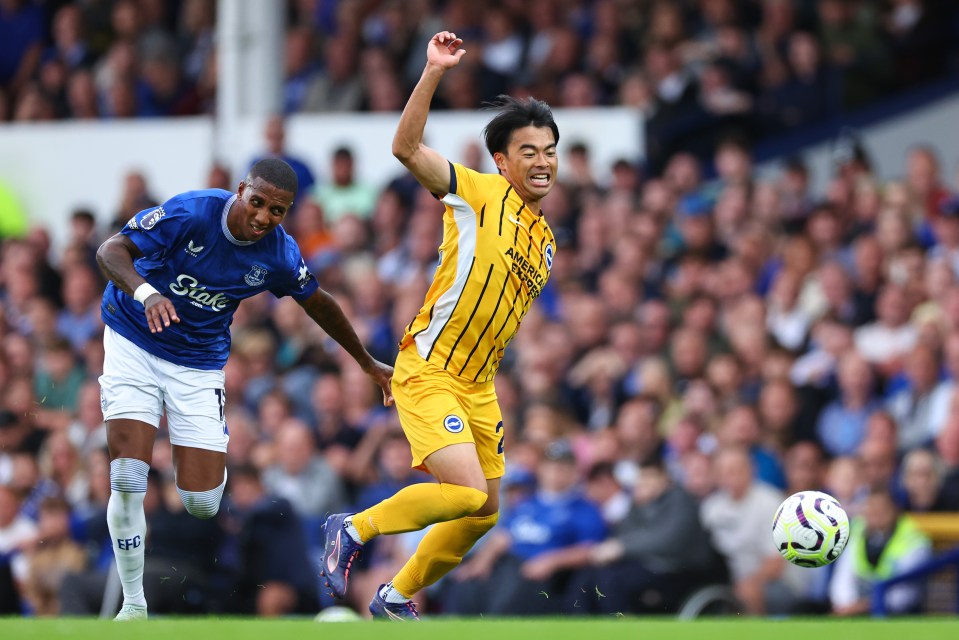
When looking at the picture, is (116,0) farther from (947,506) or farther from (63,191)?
(947,506)

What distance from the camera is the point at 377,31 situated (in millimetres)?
18969

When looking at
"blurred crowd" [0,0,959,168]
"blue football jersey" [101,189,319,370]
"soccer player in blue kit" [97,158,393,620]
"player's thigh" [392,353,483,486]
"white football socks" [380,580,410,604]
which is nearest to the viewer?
"player's thigh" [392,353,483,486]

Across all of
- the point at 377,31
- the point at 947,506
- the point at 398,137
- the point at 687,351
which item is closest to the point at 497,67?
the point at 377,31

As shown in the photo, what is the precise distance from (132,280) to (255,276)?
2.61 feet

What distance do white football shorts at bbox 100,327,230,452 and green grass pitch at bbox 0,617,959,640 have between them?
1255 mm

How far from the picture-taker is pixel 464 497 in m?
8.43

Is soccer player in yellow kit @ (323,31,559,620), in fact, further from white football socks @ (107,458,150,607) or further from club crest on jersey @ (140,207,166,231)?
club crest on jersey @ (140,207,166,231)

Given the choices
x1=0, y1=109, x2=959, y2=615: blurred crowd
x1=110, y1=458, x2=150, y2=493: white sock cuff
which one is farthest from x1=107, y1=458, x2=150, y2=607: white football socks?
x1=0, y1=109, x2=959, y2=615: blurred crowd

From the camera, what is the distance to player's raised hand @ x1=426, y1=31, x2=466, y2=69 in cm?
823

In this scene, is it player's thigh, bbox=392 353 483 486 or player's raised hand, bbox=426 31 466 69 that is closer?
player's raised hand, bbox=426 31 466 69

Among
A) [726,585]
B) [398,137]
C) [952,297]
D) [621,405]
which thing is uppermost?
[398,137]

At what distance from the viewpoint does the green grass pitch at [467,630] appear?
7.09 metres

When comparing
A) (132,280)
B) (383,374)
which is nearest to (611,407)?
(383,374)

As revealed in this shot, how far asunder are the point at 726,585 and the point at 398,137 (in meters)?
5.15
